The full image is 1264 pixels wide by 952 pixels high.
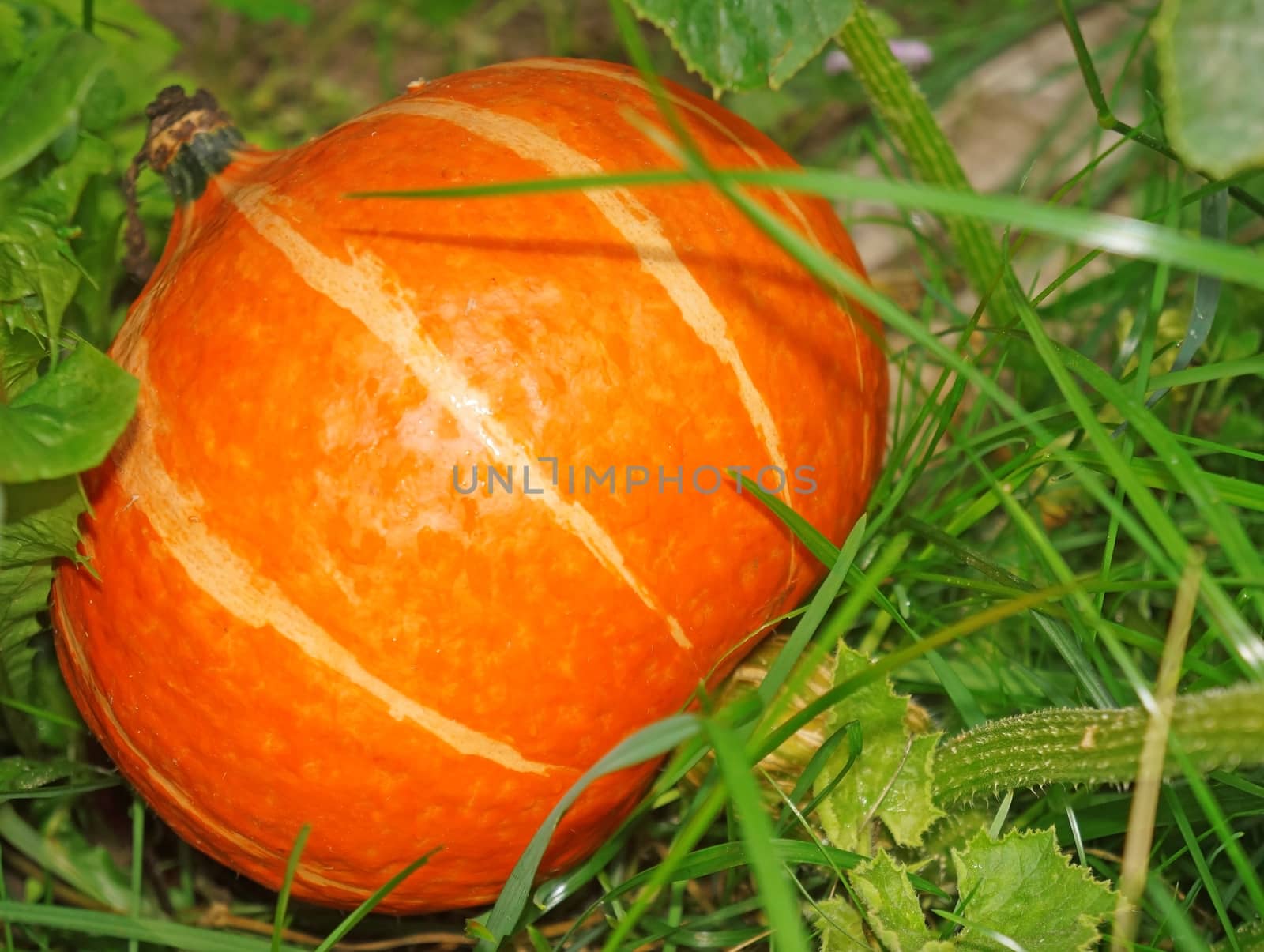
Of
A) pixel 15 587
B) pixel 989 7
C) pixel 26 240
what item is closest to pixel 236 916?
pixel 15 587

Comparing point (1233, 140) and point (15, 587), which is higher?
point (1233, 140)

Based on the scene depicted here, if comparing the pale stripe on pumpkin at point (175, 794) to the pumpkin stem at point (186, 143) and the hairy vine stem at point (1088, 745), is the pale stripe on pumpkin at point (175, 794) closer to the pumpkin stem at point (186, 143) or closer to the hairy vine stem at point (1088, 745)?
the pumpkin stem at point (186, 143)

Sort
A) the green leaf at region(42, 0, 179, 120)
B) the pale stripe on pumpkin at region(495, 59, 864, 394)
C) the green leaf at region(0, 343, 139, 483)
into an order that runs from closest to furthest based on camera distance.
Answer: the green leaf at region(0, 343, 139, 483)
the pale stripe on pumpkin at region(495, 59, 864, 394)
the green leaf at region(42, 0, 179, 120)

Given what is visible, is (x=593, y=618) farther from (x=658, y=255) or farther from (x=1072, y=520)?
(x=1072, y=520)

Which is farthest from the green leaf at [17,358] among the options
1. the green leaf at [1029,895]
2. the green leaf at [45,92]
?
the green leaf at [1029,895]

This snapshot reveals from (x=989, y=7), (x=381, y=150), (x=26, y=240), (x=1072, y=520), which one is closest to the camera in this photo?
(x=381, y=150)

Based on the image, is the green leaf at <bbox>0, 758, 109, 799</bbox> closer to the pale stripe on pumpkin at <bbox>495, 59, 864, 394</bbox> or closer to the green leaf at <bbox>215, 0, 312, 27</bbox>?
the pale stripe on pumpkin at <bbox>495, 59, 864, 394</bbox>

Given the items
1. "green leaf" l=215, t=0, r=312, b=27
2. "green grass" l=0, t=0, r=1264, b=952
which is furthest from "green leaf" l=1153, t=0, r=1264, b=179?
"green leaf" l=215, t=0, r=312, b=27
